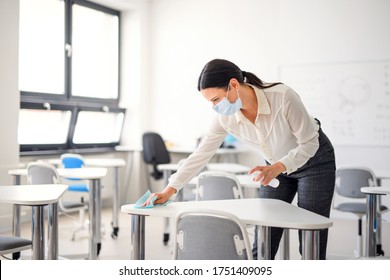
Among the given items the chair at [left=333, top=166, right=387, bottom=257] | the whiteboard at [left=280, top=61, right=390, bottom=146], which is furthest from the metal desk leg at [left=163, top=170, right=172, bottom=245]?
the whiteboard at [left=280, top=61, right=390, bottom=146]

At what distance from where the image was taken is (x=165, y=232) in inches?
87.6

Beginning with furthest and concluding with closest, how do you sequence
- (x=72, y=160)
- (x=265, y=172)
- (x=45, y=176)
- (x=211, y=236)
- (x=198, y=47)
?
(x=198, y=47) < (x=72, y=160) < (x=45, y=176) < (x=265, y=172) < (x=211, y=236)

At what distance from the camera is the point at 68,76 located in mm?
1846

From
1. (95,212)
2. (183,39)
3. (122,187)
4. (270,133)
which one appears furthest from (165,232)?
(183,39)

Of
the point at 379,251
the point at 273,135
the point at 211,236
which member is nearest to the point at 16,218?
the point at 211,236

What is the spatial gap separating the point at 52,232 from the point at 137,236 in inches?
20.0

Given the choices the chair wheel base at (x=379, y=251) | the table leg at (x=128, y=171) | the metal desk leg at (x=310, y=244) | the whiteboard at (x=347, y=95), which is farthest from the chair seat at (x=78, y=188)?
the whiteboard at (x=347, y=95)

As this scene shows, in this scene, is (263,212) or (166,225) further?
(166,225)

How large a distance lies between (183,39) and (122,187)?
1.16m

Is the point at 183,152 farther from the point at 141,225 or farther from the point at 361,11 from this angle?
the point at 361,11

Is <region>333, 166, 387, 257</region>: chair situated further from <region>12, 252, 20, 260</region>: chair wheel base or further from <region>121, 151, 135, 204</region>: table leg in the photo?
<region>12, 252, 20, 260</region>: chair wheel base

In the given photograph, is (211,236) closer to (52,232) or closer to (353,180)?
(52,232)

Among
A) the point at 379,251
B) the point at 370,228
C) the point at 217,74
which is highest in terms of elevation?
the point at 217,74
